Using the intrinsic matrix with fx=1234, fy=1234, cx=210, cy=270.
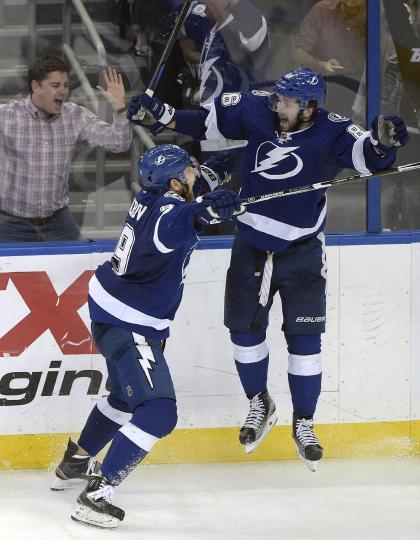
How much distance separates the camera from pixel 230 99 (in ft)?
13.6

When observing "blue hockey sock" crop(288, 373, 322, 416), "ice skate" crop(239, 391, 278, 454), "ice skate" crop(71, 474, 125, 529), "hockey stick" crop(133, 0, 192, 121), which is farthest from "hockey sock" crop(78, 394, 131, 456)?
"hockey stick" crop(133, 0, 192, 121)

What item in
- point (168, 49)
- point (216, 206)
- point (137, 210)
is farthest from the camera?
point (168, 49)

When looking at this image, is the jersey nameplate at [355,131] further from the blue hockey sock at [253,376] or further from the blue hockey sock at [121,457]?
the blue hockey sock at [121,457]

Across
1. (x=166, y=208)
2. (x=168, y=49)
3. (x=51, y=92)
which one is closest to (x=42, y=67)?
(x=51, y=92)

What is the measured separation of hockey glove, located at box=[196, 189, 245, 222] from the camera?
11.9ft

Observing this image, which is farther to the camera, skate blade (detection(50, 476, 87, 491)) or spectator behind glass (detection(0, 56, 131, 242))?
spectator behind glass (detection(0, 56, 131, 242))

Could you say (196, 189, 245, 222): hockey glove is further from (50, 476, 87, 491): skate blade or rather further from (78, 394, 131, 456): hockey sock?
(50, 476, 87, 491): skate blade

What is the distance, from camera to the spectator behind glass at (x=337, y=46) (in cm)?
443

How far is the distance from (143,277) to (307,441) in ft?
2.67

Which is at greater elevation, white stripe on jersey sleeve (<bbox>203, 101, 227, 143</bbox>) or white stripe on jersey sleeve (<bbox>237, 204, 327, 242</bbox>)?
white stripe on jersey sleeve (<bbox>203, 101, 227, 143</bbox>)

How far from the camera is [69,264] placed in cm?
443

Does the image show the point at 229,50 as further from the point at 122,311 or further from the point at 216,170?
the point at 122,311

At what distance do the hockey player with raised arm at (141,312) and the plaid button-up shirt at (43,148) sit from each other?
1.92 feet

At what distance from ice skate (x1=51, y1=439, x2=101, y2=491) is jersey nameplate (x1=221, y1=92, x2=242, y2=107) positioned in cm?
128
